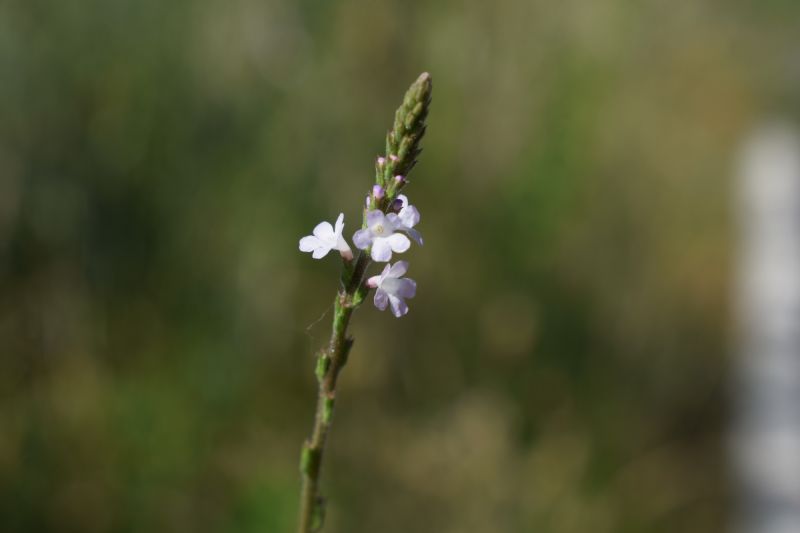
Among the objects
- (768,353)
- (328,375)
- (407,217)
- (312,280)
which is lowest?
(328,375)

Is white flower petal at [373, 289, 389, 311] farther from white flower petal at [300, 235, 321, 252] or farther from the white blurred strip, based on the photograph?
the white blurred strip

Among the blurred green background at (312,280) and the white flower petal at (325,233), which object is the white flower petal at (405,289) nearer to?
the white flower petal at (325,233)

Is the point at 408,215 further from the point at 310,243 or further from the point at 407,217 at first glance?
the point at 310,243

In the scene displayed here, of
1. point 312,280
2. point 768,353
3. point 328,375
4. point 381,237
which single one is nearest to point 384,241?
point 381,237

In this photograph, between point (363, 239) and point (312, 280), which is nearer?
point (363, 239)

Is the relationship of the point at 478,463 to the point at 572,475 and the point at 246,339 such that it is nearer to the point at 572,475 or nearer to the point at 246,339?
the point at 572,475

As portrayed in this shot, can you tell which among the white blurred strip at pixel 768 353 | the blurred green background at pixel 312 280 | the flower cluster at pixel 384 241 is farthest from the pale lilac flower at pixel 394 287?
the white blurred strip at pixel 768 353

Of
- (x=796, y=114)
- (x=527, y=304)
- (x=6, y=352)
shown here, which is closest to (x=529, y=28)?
(x=527, y=304)
